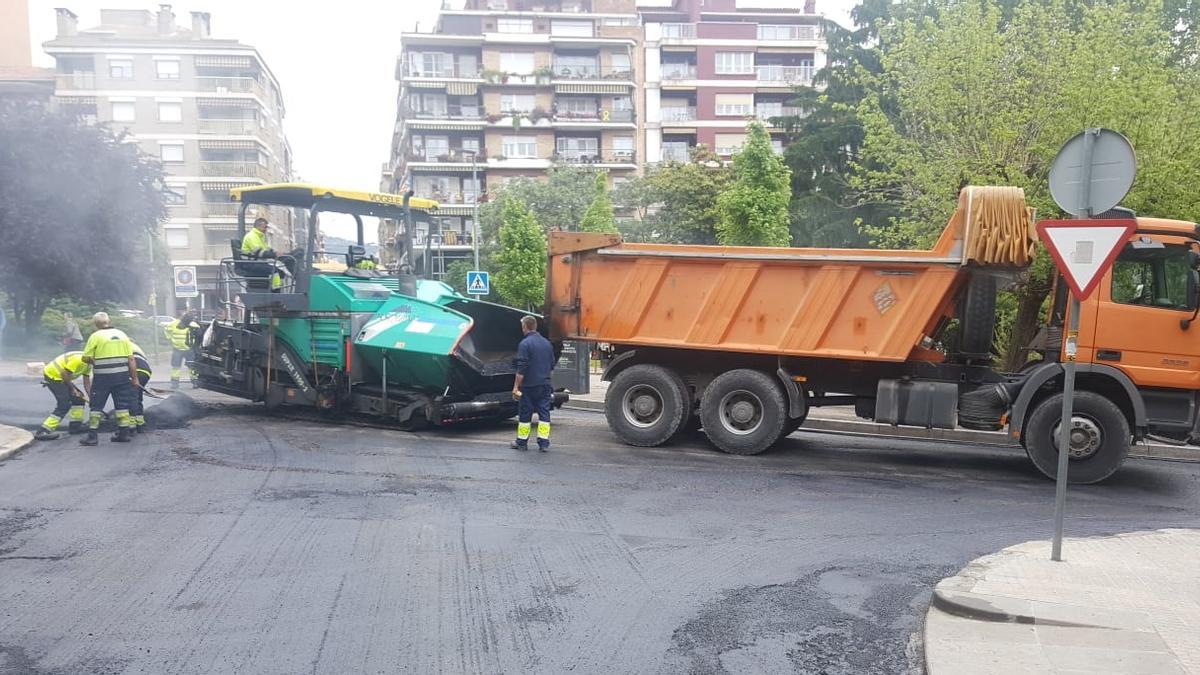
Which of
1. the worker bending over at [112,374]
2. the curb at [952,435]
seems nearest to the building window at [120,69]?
the worker bending over at [112,374]

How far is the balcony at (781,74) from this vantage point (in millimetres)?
54750

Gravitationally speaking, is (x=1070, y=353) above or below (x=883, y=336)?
above

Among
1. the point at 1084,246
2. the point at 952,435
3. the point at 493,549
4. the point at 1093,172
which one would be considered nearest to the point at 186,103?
the point at 952,435

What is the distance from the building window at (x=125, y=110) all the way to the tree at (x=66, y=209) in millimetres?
4404

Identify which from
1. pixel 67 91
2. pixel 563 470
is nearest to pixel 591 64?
pixel 67 91

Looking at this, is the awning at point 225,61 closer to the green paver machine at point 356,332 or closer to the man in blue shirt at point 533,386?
the green paver machine at point 356,332

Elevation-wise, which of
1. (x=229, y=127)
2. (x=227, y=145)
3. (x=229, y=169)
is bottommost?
(x=229, y=169)

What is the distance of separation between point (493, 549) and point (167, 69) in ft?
117

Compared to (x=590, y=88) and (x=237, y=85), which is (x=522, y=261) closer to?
(x=237, y=85)

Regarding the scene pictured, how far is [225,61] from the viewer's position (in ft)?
139

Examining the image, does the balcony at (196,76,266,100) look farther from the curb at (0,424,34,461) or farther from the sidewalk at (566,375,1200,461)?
the sidewalk at (566,375,1200,461)

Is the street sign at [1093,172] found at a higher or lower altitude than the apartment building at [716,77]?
lower

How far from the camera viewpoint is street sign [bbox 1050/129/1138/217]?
5.79 meters

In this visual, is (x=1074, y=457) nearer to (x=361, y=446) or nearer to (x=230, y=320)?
(x=361, y=446)
